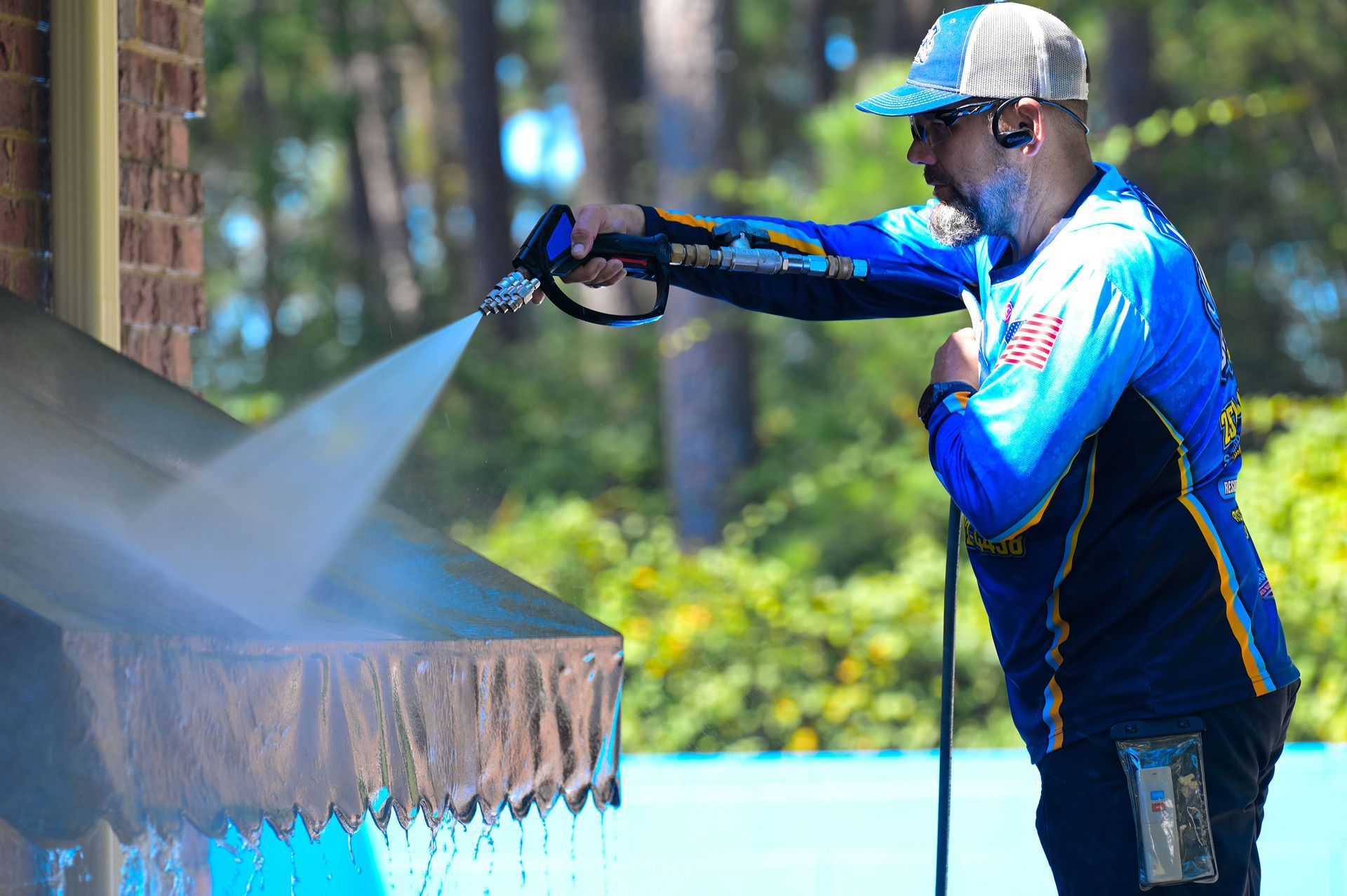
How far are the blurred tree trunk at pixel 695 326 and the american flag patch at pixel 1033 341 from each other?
788cm

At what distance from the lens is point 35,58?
10.1 feet

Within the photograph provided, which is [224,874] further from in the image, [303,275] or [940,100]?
[303,275]

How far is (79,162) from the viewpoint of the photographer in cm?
307

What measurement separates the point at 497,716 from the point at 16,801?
0.66 metres

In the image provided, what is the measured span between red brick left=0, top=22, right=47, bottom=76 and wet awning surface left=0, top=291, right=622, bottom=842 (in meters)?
0.75

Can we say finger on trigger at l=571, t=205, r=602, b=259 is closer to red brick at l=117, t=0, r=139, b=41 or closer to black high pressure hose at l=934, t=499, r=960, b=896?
black high pressure hose at l=934, t=499, r=960, b=896

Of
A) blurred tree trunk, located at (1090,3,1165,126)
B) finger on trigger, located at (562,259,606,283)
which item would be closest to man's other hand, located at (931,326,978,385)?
finger on trigger, located at (562,259,606,283)

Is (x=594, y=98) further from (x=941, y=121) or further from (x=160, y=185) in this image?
(x=941, y=121)

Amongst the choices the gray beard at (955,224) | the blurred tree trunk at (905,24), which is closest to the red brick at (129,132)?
the gray beard at (955,224)

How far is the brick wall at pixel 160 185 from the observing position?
3.31m

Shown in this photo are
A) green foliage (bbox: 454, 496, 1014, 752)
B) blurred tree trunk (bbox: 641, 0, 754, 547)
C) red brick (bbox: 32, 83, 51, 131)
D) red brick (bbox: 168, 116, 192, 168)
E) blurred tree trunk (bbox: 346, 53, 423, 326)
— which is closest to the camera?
red brick (bbox: 32, 83, 51, 131)

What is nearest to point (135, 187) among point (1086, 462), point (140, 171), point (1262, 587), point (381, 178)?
point (140, 171)

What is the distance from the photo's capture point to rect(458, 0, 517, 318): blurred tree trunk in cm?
1552

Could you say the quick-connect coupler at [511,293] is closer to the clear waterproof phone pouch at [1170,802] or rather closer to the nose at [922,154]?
the nose at [922,154]
